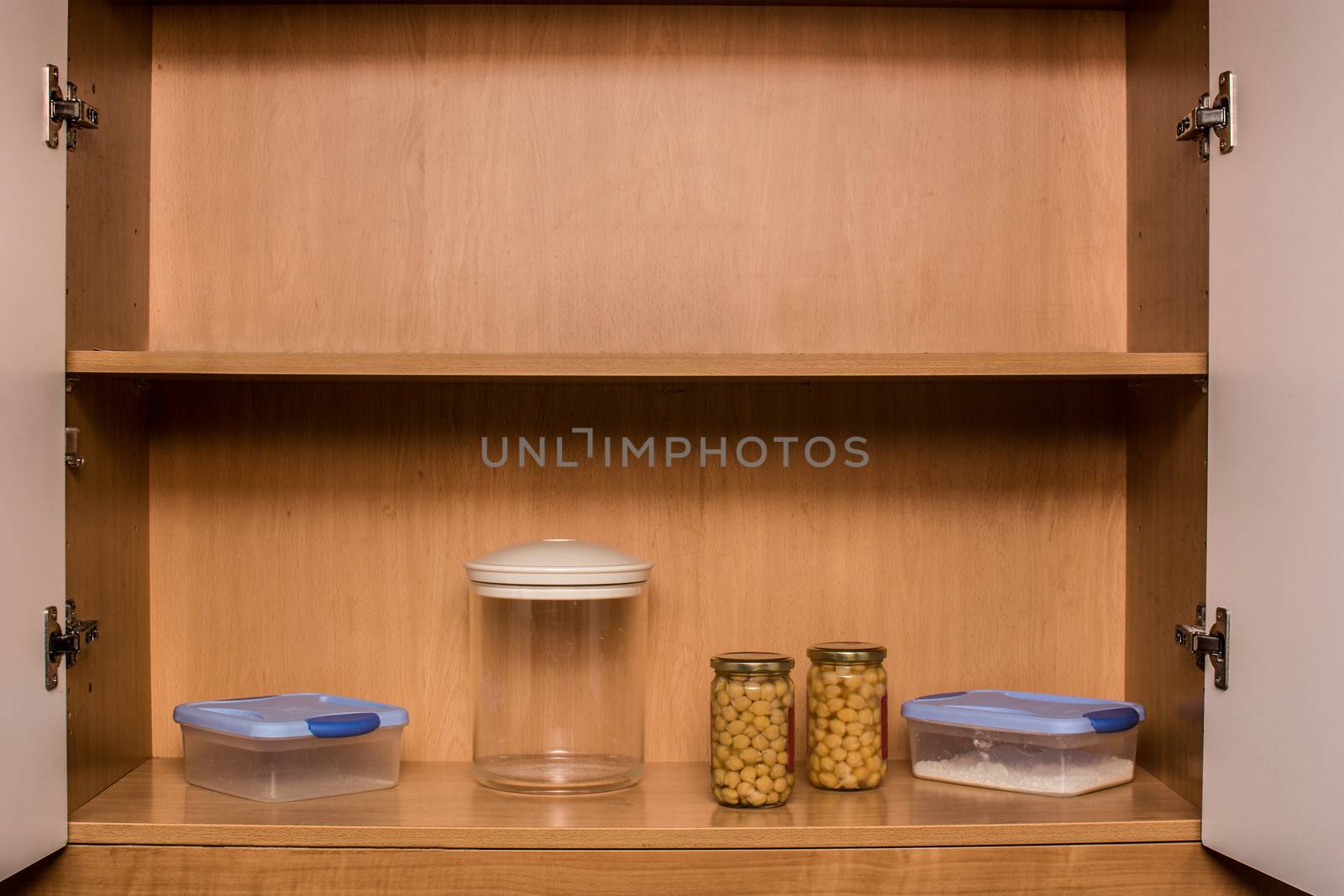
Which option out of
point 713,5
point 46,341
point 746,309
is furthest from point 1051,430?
point 46,341

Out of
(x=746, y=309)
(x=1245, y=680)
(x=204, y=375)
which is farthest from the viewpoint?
(x=746, y=309)

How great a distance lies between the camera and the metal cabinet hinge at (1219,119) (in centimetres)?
120

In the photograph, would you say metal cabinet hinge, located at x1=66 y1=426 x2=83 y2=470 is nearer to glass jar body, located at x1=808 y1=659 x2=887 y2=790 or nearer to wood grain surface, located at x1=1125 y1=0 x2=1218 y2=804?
glass jar body, located at x1=808 y1=659 x2=887 y2=790

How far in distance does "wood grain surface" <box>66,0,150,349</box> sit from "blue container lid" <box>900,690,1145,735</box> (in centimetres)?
102

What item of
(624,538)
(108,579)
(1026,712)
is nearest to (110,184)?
(108,579)

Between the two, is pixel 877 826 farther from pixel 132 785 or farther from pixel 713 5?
pixel 713 5

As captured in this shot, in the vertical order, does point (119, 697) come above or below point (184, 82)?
below

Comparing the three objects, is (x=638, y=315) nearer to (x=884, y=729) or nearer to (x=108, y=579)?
(x=884, y=729)

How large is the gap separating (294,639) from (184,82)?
2.34 ft

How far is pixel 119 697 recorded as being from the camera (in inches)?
55.7

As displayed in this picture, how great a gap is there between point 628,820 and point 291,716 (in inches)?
15.9

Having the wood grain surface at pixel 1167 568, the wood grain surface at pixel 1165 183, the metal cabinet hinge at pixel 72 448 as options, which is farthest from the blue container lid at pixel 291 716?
the wood grain surface at pixel 1165 183

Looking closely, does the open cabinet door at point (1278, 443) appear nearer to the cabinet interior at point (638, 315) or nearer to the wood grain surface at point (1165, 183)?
the wood grain surface at point (1165, 183)

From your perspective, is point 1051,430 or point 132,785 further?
point 1051,430
